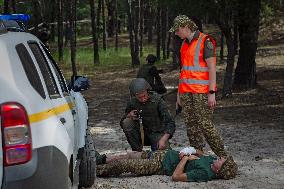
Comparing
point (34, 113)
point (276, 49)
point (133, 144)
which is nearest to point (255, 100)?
point (133, 144)

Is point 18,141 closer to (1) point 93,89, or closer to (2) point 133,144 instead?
(2) point 133,144

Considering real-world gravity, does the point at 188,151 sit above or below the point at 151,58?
below

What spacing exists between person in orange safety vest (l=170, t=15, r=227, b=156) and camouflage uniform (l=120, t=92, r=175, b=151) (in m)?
0.72

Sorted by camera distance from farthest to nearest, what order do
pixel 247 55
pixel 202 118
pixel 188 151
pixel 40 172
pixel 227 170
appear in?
pixel 247 55 → pixel 202 118 → pixel 188 151 → pixel 227 170 → pixel 40 172

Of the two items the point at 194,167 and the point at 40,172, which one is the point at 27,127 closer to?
the point at 40,172

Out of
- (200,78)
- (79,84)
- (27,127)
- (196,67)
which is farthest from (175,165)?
(27,127)

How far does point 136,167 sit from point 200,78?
57.8 inches

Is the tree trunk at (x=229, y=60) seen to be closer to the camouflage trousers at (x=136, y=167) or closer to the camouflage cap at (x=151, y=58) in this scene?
the camouflage cap at (x=151, y=58)

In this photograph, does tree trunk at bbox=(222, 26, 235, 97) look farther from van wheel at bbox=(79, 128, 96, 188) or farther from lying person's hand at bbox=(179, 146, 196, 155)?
van wheel at bbox=(79, 128, 96, 188)

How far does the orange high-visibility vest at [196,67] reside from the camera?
799cm

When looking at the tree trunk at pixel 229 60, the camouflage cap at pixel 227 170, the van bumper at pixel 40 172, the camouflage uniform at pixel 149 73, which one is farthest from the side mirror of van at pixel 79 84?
the tree trunk at pixel 229 60

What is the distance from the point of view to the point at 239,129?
1292 centimetres

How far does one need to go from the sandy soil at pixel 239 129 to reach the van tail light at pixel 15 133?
3715 millimetres

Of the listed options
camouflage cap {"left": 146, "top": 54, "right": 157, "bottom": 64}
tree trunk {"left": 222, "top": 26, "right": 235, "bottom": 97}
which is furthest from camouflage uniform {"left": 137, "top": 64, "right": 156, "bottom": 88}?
tree trunk {"left": 222, "top": 26, "right": 235, "bottom": 97}
